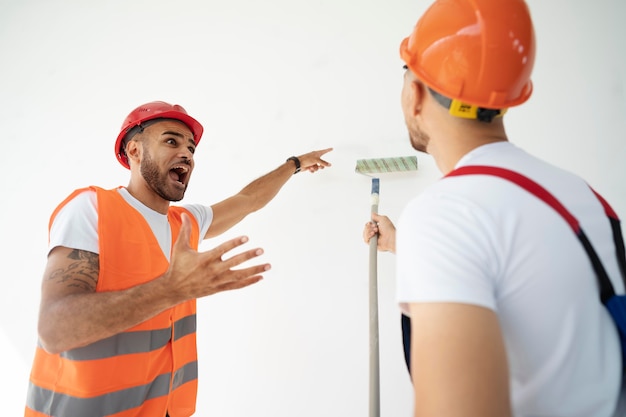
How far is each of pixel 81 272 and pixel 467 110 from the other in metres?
0.99

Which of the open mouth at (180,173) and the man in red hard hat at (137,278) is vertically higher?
the open mouth at (180,173)

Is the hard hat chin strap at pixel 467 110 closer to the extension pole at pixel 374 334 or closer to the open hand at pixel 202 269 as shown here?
the open hand at pixel 202 269

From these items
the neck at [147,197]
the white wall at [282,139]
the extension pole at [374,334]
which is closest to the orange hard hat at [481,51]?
the extension pole at [374,334]

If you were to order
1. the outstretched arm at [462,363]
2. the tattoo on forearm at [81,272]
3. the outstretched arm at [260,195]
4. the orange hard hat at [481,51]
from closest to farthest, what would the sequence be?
the outstretched arm at [462,363] → the orange hard hat at [481,51] → the tattoo on forearm at [81,272] → the outstretched arm at [260,195]

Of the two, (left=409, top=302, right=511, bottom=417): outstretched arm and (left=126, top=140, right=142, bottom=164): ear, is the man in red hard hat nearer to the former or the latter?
(left=126, top=140, right=142, bottom=164): ear

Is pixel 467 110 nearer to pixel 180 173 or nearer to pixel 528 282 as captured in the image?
pixel 528 282

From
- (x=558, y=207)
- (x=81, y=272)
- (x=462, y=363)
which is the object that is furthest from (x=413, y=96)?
(x=81, y=272)

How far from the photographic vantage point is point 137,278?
4.30ft

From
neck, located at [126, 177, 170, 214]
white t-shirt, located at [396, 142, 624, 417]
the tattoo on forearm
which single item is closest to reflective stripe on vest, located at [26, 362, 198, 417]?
the tattoo on forearm

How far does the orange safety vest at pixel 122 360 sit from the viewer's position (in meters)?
1.20

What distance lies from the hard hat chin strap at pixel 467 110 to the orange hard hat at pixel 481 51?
1 cm

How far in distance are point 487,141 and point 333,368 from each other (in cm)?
107

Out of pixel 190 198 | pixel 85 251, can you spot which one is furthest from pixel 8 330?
pixel 85 251

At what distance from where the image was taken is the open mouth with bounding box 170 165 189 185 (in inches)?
61.9
